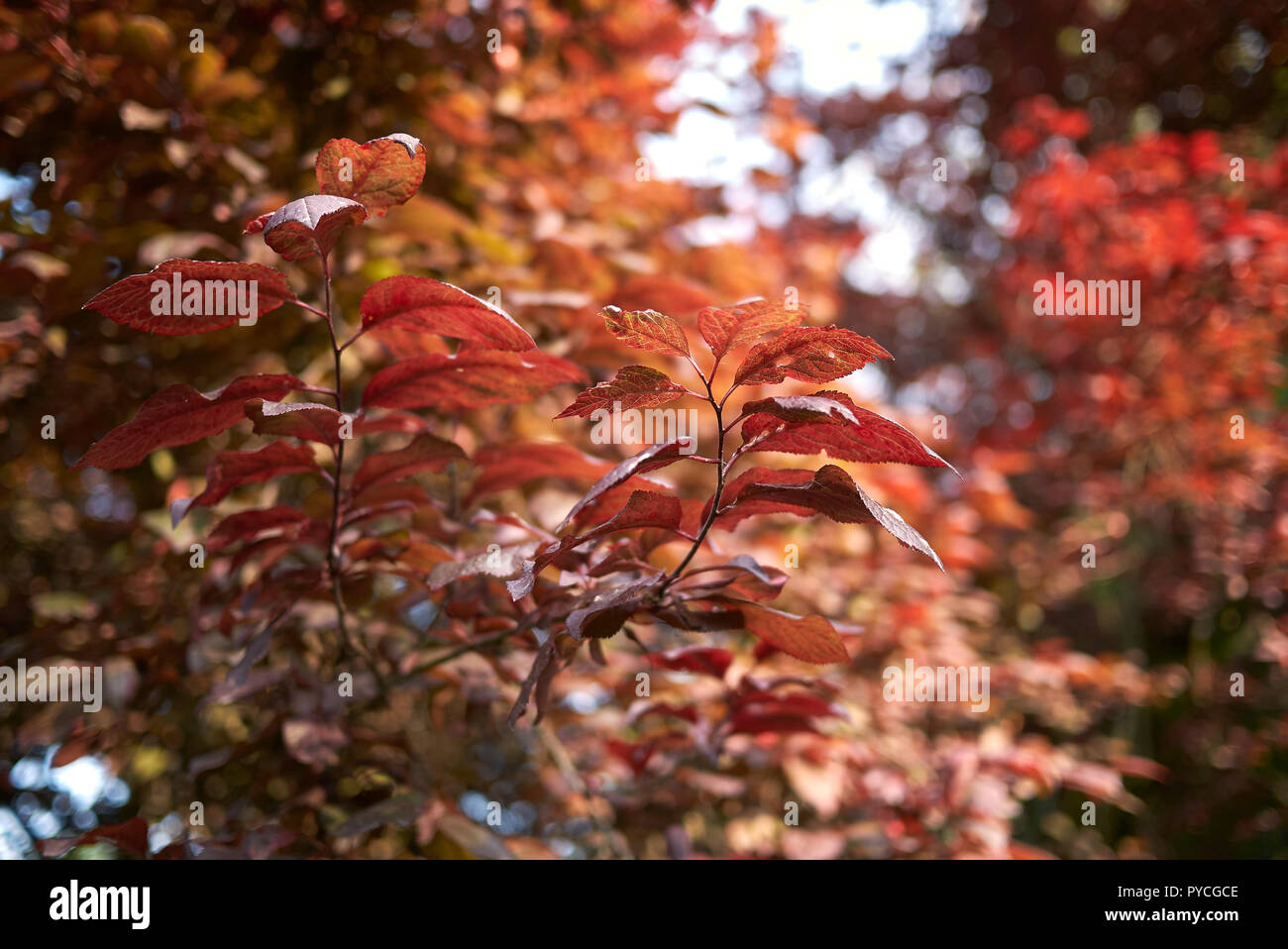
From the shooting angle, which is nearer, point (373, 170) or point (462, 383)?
point (373, 170)

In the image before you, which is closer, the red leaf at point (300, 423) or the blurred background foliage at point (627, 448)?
the red leaf at point (300, 423)

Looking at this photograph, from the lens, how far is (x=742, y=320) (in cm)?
71

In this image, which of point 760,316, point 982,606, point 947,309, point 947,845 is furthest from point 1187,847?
point 760,316

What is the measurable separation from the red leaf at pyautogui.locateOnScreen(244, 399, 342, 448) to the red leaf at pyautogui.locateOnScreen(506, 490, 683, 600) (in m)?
0.25

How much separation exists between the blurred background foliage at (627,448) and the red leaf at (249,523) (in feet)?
0.79

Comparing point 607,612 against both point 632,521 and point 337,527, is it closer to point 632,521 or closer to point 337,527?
point 632,521

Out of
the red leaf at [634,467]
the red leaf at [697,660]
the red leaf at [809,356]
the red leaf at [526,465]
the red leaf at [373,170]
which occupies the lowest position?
the red leaf at [697,660]

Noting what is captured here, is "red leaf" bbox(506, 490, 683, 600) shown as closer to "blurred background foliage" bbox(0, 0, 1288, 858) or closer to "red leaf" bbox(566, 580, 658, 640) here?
"red leaf" bbox(566, 580, 658, 640)

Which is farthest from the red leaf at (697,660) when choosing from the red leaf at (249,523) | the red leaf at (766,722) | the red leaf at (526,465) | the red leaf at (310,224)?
the red leaf at (310,224)

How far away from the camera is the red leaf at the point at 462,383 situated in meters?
0.89

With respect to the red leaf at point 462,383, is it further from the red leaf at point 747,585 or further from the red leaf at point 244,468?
the red leaf at point 747,585

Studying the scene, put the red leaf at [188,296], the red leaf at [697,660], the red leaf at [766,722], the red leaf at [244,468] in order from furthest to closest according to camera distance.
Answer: the red leaf at [766,722] < the red leaf at [697,660] < the red leaf at [244,468] < the red leaf at [188,296]

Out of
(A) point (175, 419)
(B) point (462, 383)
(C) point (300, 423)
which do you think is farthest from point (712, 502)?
(A) point (175, 419)

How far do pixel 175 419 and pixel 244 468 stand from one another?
0.11m
